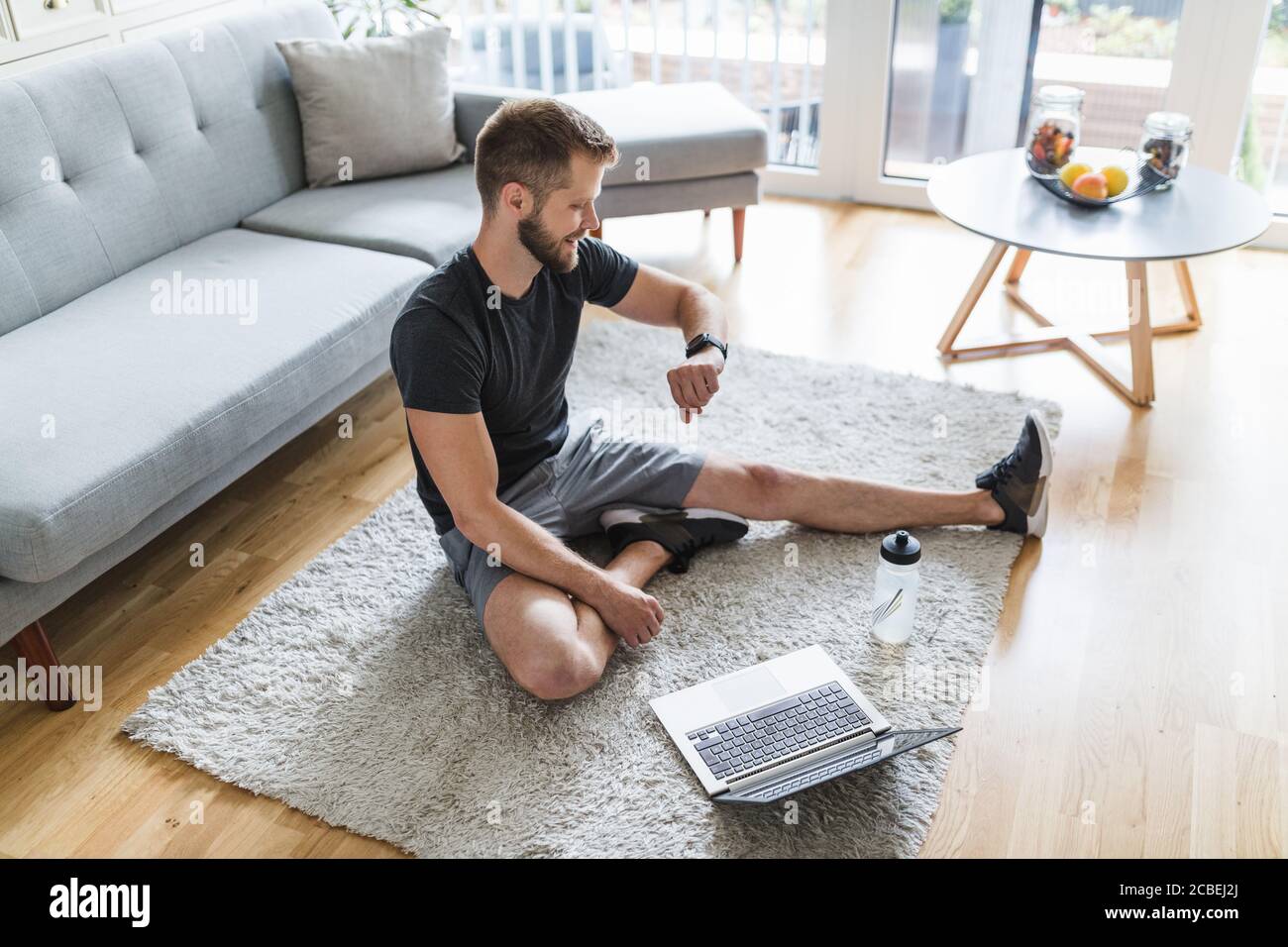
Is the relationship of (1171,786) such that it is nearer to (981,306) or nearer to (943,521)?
(943,521)

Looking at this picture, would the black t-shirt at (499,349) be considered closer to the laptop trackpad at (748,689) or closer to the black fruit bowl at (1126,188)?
the laptop trackpad at (748,689)

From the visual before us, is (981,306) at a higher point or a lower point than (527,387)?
lower

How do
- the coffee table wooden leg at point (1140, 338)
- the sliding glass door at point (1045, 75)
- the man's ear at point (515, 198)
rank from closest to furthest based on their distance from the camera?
1. the man's ear at point (515, 198)
2. the coffee table wooden leg at point (1140, 338)
3. the sliding glass door at point (1045, 75)

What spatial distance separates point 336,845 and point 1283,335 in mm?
2760

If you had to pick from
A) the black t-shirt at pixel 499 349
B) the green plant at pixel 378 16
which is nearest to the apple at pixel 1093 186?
the black t-shirt at pixel 499 349

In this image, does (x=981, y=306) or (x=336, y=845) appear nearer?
(x=336, y=845)

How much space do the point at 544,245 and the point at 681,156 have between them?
1551mm

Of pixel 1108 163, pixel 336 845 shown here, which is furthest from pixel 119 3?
pixel 1108 163

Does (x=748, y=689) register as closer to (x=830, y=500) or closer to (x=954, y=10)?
(x=830, y=500)

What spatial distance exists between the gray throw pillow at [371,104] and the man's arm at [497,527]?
149cm

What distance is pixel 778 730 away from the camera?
1.87 metres

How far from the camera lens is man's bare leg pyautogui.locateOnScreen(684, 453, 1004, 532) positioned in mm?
2312

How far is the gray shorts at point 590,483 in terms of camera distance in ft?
7.11

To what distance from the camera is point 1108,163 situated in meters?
2.98
